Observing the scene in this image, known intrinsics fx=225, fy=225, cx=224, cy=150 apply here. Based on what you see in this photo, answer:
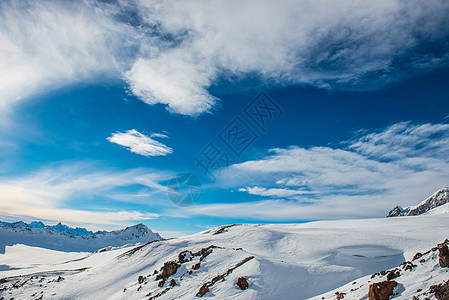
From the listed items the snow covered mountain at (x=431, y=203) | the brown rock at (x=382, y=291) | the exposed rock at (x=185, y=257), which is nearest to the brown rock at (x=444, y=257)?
the brown rock at (x=382, y=291)

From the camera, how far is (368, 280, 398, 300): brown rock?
34.0 ft

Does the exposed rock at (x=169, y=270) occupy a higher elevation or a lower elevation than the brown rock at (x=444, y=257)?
lower

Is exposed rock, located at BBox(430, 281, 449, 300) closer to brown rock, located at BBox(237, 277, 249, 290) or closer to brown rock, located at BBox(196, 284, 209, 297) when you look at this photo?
brown rock, located at BBox(237, 277, 249, 290)

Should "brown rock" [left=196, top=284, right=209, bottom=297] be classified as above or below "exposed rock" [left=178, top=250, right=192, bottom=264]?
below

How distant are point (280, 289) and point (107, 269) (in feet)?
90.8

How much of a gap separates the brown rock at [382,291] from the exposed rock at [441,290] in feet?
5.32

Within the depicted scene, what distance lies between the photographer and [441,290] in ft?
28.8

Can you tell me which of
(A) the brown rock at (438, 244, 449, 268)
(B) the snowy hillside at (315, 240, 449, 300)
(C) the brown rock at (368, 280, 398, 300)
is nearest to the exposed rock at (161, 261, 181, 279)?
(B) the snowy hillside at (315, 240, 449, 300)

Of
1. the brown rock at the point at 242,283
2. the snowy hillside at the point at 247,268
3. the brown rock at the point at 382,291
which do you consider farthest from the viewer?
the snowy hillside at the point at 247,268

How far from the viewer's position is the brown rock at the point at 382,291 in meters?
10.4

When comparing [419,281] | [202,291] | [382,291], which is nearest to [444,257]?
[419,281]

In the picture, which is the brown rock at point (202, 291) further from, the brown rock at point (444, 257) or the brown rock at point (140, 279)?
the brown rock at point (444, 257)

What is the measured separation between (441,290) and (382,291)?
92.3 inches

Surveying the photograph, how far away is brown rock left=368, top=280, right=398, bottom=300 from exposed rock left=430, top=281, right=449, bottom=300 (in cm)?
162
